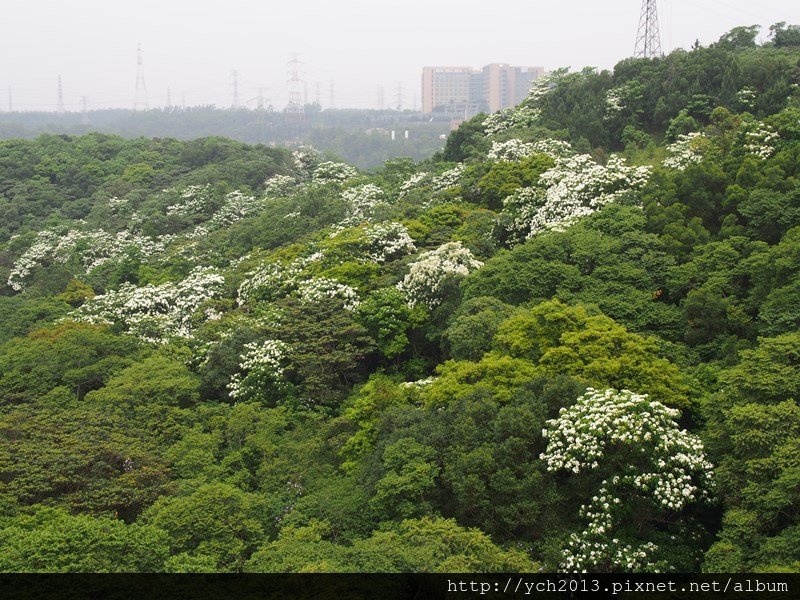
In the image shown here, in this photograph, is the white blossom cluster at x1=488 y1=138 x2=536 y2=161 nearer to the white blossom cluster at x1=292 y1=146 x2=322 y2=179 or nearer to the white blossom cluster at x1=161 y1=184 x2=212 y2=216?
the white blossom cluster at x1=161 y1=184 x2=212 y2=216

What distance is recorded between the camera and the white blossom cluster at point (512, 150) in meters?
24.9

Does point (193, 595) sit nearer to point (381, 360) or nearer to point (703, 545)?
point (703, 545)

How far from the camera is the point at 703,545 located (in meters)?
10.3

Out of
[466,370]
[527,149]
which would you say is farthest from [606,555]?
[527,149]

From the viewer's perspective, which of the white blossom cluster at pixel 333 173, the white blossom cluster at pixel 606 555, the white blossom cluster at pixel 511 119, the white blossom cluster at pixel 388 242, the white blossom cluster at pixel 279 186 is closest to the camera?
the white blossom cluster at pixel 606 555

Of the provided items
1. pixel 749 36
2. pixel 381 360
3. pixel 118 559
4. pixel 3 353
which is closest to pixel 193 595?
pixel 118 559

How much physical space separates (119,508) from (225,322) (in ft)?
25.6

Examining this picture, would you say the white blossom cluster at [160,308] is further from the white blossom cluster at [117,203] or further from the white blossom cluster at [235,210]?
the white blossom cluster at [117,203]

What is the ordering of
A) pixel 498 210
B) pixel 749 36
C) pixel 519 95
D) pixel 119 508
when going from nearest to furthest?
1. pixel 119 508
2. pixel 498 210
3. pixel 749 36
4. pixel 519 95

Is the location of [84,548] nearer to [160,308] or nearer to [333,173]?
[160,308]

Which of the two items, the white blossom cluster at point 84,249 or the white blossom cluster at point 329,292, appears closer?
the white blossom cluster at point 329,292

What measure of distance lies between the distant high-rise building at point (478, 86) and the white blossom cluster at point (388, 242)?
293 ft

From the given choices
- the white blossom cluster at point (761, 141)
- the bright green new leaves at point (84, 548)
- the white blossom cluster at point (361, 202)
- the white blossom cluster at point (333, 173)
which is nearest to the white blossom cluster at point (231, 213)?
the white blossom cluster at point (361, 202)

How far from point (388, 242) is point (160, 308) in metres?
7.15
